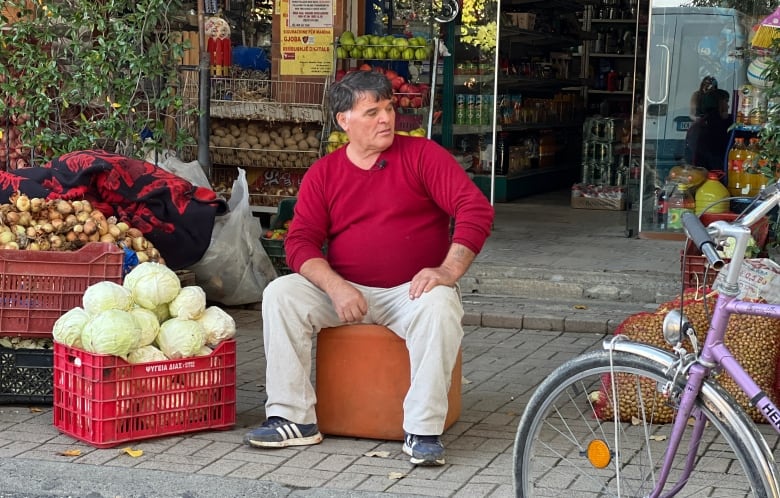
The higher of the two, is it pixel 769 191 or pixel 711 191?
pixel 769 191

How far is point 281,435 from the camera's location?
4926mm

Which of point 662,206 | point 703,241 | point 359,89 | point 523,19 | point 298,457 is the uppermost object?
point 523,19

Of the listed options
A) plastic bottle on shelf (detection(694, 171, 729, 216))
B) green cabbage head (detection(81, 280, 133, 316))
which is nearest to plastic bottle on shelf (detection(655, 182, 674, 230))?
plastic bottle on shelf (detection(694, 171, 729, 216))

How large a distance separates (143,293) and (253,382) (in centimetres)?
111

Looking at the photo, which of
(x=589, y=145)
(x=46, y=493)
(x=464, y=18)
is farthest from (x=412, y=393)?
(x=589, y=145)

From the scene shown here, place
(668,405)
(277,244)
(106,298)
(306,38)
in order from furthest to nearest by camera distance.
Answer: (306,38), (277,244), (106,298), (668,405)

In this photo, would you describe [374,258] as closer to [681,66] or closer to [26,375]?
[26,375]

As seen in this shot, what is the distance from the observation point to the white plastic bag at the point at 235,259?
7590 millimetres

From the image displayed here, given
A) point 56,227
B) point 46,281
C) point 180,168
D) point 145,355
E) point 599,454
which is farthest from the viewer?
point 180,168

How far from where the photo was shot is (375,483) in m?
4.53

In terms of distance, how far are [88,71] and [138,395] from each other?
9.03 ft

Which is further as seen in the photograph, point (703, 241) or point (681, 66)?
point (681, 66)

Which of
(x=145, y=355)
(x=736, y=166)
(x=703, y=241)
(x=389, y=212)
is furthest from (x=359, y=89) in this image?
(x=736, y=166)

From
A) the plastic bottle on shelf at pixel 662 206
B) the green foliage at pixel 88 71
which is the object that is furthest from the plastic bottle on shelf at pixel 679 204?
the green foliage at pixel 88 71
